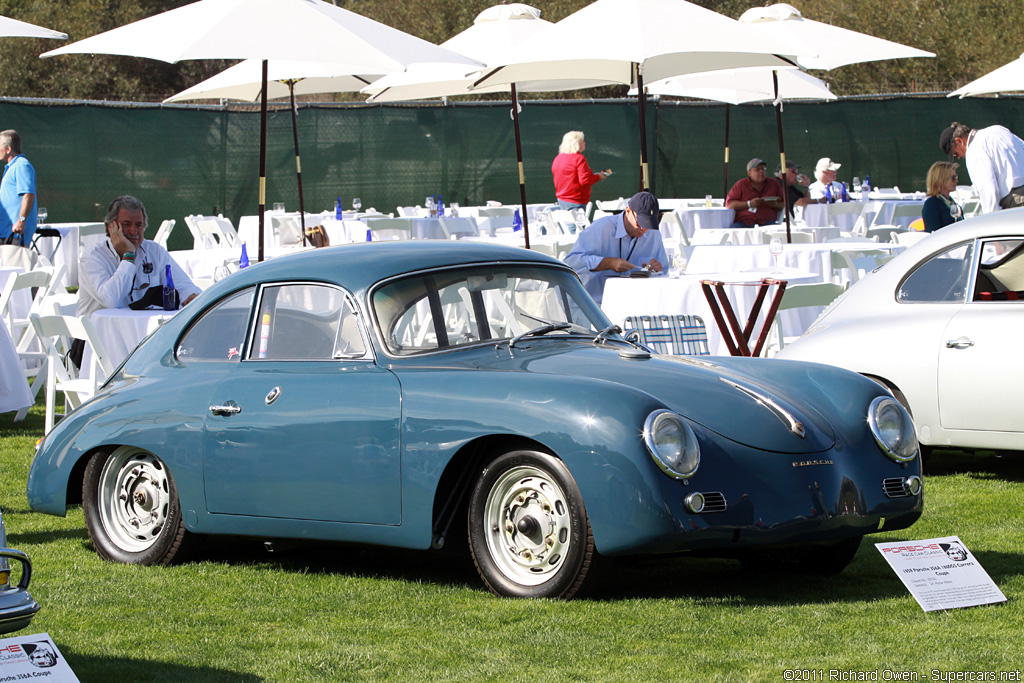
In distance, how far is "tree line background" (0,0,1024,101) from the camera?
4134 cm

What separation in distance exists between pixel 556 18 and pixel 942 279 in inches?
1307

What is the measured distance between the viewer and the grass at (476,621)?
453 centimetres

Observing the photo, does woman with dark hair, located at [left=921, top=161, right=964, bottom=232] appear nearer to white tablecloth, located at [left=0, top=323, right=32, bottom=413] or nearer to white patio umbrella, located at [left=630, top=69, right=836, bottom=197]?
white patio umbrella, located at [left=630, top=69, right=836, bottom=197]

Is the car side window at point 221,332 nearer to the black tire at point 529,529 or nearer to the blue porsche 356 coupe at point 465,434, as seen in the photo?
the blue porsche 356 coupe at point 465,434

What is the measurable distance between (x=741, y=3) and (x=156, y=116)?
77.3 feet

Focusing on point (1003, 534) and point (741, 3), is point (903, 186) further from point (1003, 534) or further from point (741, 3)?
point (1003, 534)

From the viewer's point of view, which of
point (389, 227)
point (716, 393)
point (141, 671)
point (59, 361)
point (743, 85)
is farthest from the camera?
point (743, 85)

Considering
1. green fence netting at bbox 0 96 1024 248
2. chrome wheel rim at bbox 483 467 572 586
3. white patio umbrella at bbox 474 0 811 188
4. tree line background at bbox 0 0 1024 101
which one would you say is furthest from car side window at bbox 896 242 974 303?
tree line background at bbox 0 0 1024 101

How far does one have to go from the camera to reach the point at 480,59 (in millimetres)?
14055

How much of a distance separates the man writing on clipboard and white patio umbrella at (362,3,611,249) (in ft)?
6.98

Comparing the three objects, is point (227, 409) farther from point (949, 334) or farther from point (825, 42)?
point (825, 42)

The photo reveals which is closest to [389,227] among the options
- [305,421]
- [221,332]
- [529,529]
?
[221,332]

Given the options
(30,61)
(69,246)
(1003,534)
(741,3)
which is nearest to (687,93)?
(69,246)

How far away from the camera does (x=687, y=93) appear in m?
18.7
